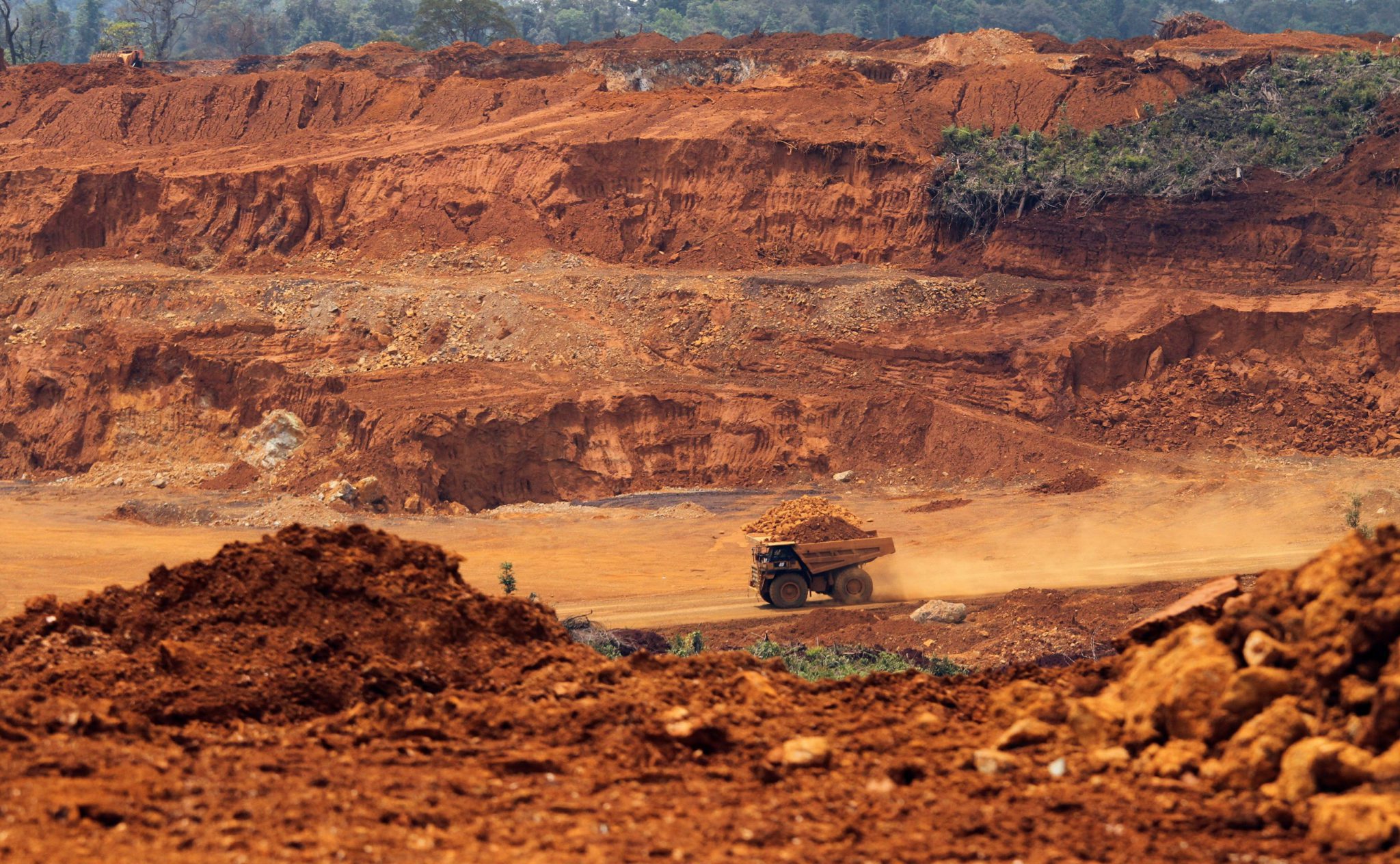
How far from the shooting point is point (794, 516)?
948 inches

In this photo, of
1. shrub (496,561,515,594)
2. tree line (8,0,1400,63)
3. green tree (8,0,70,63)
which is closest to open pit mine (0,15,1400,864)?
shrub (496,561,515,594)

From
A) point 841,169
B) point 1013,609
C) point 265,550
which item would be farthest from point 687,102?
point 265,550

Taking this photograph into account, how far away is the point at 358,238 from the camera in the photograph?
4500cm

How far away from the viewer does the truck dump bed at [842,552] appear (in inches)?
930

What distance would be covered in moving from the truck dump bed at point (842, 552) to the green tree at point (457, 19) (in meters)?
68.7

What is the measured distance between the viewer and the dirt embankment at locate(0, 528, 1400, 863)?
6.73 m

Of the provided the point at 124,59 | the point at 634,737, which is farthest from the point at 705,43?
the point at 634,737

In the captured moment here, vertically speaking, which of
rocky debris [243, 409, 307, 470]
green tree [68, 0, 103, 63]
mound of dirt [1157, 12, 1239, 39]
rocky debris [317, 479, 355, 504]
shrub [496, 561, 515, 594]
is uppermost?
green tree [68, 0, 103, 63]

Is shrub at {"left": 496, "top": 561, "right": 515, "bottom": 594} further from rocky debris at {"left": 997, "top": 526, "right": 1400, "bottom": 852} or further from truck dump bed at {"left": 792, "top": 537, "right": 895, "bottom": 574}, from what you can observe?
rocky debris at {"left": 997, "top": 526, "right": 1400, "bottom": 852}

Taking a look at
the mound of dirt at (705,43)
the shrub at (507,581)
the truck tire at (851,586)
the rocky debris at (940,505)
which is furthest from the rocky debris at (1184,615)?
the mound of dirt at (705,43)

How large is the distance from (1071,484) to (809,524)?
36.5ft

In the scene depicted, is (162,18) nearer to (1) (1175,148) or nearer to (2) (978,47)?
(2) (978,47)

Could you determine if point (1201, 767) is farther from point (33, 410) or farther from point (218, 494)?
point (33, 410)

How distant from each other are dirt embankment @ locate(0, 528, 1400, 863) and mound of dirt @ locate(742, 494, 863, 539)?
1403 cm
